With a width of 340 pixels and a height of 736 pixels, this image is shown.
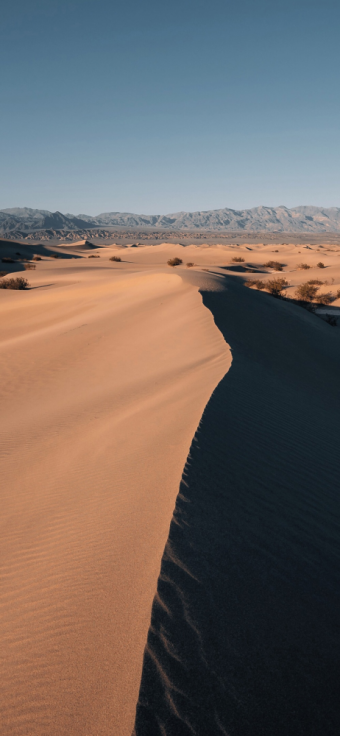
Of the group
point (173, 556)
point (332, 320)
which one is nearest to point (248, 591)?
point (173, 556)

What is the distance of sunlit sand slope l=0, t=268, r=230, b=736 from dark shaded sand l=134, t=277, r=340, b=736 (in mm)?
144

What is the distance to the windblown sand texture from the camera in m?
1.93

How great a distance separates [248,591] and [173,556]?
1.52 ft

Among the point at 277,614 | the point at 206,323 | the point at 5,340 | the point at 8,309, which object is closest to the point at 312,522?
the point at 277,614

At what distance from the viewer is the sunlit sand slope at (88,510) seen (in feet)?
6.57

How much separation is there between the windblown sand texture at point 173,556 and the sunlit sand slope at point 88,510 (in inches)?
0.5

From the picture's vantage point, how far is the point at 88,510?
349 centimetres

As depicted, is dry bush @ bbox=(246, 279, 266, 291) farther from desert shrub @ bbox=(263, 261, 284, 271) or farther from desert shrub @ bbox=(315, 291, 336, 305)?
desert shrub @ bbox=(263, 261, 284, 271)

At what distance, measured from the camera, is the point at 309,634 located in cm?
228

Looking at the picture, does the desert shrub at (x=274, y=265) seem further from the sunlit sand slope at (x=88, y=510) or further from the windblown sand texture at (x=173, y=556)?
the windblown sand texture at (x=173, y=556)

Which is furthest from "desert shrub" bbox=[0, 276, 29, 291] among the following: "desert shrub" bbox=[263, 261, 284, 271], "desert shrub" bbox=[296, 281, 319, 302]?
"desert shrub" bbox=[263, 261, 284, 271]

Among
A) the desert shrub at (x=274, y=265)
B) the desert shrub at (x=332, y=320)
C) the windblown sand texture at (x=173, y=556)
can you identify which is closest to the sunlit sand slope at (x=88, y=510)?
the windblown sand texture at (x=173, y=556)

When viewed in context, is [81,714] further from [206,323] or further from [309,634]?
[206,323]

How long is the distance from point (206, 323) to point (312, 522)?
647cm
